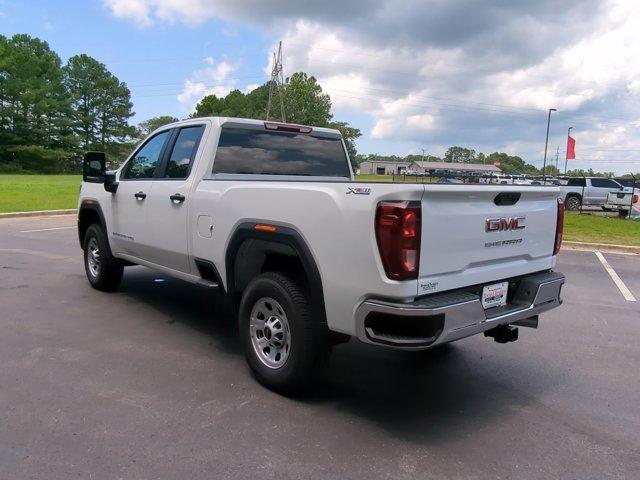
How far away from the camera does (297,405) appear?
3791mm

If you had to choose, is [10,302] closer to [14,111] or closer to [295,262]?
[295,262]

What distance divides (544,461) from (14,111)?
269 ft

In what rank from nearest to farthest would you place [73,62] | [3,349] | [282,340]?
[282,340]
[3,349]
[73,62]

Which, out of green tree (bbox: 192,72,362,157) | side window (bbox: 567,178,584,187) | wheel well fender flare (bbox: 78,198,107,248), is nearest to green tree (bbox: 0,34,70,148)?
green tree (bbox: 192,72,362,157)

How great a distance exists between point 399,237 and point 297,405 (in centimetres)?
150

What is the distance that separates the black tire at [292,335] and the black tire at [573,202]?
2321cm

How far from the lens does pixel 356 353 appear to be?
4.96m

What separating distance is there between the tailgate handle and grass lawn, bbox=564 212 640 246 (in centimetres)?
1067

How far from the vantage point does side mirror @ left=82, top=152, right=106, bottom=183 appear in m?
6.20

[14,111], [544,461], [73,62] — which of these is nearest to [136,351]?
[544,461]

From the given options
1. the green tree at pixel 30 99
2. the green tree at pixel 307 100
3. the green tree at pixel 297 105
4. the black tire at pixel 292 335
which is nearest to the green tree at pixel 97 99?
the green tree at pixel 30 99

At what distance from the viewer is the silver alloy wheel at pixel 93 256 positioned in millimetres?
6840

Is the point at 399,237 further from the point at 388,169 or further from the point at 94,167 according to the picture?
the point at 388,169

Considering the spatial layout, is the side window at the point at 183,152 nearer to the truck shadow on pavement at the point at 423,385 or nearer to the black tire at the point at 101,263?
the truck shadow on pavement at the point at 423,385
